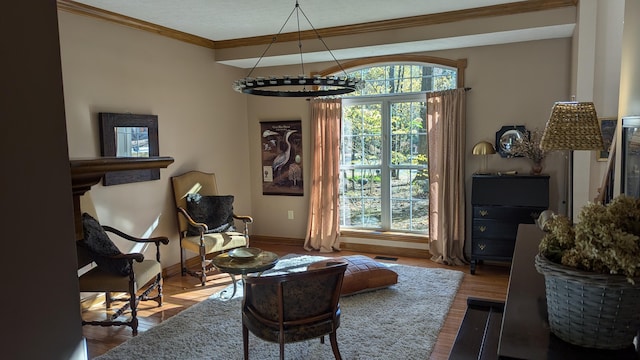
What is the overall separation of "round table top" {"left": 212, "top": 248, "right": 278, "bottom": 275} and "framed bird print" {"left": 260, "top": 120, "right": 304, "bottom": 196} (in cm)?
245

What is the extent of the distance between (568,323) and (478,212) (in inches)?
161

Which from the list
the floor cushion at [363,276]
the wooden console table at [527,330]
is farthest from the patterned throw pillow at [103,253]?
the wooden console table at [527,330]

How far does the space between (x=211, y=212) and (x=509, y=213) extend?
11.0ft

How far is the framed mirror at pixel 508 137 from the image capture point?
4965 millimetres

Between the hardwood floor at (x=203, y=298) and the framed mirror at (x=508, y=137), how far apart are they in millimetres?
1334

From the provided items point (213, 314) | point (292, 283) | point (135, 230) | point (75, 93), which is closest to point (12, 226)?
point (292, 283)

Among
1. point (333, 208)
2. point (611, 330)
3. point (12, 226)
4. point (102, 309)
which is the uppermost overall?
point (12, 226)

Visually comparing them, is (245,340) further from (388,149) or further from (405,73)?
(405,73)

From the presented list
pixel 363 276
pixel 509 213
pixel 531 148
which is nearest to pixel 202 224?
pixel 363 276

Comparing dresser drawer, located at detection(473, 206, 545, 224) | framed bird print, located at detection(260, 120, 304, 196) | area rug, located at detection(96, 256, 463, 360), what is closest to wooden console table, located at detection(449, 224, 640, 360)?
area rug, located at detection(96, 256, 463, 360)

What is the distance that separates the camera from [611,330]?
1.00m

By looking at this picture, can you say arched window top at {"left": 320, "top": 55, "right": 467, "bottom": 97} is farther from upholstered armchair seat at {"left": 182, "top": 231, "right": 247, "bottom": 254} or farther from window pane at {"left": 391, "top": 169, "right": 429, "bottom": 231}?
upholstered armchair seat at {"left": 182, "top": 231, "right": 247, "bottom": 254}

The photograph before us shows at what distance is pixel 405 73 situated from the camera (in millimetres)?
5652

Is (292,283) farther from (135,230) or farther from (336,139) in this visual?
(336,139)
